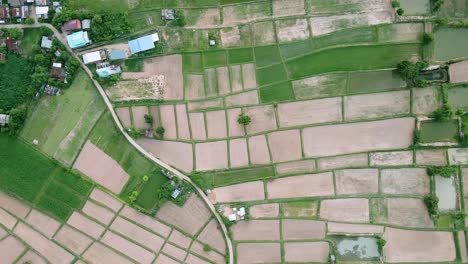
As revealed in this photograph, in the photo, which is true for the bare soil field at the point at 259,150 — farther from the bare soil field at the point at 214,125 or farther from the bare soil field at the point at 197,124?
the bare soil field at the point at 197,124

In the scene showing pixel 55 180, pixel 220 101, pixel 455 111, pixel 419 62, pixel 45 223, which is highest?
pixel 419 62

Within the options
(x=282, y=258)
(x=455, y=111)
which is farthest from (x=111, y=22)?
(x=455, y=111)

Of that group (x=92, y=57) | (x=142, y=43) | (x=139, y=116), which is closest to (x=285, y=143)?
(x=139, y=116)

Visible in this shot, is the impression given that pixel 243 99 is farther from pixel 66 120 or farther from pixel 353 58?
pixel 66 120

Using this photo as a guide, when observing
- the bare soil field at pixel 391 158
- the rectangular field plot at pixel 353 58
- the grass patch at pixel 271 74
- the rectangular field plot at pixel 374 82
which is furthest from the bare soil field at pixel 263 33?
the bare soil field at pixel 391 158

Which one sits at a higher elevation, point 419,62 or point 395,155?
point 419,62

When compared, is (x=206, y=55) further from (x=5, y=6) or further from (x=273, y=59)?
(x=5, y=6)

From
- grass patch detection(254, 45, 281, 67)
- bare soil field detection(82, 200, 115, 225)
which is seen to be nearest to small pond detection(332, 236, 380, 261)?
grass patch detection(254, 45, 281, 67)

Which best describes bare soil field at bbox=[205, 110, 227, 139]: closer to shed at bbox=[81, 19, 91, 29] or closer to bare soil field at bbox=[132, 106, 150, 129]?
bare soil field at bbox=[132, 106, 150, 129]
